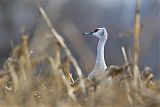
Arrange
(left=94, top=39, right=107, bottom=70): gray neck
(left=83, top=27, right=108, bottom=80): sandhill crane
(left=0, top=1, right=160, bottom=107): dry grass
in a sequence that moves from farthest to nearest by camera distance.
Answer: (left=94, top=39, right=107, bottom=70): gray neck < (left=83, top=27, right=108, bottom=80): sandhill crane < (left=0, top=1, right=160, bottom=107): dry grass

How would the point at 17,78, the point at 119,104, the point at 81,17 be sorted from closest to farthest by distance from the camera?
1. the point at 119,104
2. the point at 17,78
3. the point at 81,17

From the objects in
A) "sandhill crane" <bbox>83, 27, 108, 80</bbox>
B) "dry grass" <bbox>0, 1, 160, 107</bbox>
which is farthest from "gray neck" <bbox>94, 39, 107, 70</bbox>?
"dry grass" <bbox>0, 1, 160, 107</bbox>

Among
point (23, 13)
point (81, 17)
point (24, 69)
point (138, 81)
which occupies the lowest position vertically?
point (81, 17)

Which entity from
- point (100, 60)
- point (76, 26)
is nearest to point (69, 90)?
point (100, 60)

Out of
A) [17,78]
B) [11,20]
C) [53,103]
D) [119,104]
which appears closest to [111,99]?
[119,104]

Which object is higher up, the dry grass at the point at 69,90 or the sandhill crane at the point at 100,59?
the dry grass at the point at 69,90

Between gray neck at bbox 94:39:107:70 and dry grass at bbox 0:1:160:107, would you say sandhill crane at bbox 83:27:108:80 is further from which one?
dry grass at bbox 0:1:160:107

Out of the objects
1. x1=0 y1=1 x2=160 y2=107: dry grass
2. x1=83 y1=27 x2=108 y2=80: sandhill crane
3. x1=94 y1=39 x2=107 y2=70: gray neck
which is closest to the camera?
x1=0 y1=1 x2=160 y2=107: dry grass

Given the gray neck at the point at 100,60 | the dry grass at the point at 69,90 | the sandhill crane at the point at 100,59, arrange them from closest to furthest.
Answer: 1. the dry grass at the point at 69,90
2. the sandhill crane at the point at 100,59
3. the gray neck at the point at 100,60

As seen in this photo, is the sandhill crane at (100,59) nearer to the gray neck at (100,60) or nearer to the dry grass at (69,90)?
the gray neck at (100,60)

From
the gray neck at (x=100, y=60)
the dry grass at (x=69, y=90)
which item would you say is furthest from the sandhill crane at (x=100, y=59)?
the dry grass at (x=69, y=90)

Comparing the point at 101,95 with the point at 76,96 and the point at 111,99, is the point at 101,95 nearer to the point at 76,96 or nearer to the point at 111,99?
the point at 111,99

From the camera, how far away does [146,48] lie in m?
2.86

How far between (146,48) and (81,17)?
1697 cm
